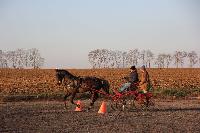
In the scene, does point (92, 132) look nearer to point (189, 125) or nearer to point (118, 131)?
point (118, 131)

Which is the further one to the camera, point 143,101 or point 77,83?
point 143,101

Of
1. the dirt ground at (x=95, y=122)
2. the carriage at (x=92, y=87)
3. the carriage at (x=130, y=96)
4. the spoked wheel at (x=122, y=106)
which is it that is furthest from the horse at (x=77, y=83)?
the dirt ground at (x=95, y=122)

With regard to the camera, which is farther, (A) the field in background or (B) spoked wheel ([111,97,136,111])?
(A) the field in background

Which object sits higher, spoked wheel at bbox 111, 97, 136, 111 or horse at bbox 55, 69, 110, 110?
horse at bbox 55, 69, 110, 110

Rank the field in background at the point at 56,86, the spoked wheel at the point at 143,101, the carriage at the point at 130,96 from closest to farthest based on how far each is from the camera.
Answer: the carriage at the point at 130,96, the spoked wheel at the point at 143,101, the field in background at the point at 56,86

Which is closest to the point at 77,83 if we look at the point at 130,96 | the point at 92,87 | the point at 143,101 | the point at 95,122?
the point at 92,87

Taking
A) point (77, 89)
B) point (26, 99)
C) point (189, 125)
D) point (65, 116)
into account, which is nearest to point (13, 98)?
point (26, 99)

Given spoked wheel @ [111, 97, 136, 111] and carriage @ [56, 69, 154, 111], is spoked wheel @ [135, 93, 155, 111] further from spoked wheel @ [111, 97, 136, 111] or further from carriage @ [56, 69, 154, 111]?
spoked wheel @ [111, 97, 136, 111]

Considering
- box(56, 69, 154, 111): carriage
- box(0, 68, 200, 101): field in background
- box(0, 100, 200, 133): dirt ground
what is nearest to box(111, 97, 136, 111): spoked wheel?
box(56, 69, 154, 111): carriage

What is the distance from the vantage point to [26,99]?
27.4 m

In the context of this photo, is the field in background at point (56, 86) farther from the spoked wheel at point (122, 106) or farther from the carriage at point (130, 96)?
the carriage at point (130, 96)

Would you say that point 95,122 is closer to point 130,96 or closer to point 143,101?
point 130,96

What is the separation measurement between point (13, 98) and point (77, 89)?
824 centimetres

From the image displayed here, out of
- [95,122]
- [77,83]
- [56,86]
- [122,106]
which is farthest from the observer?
[56,86]
